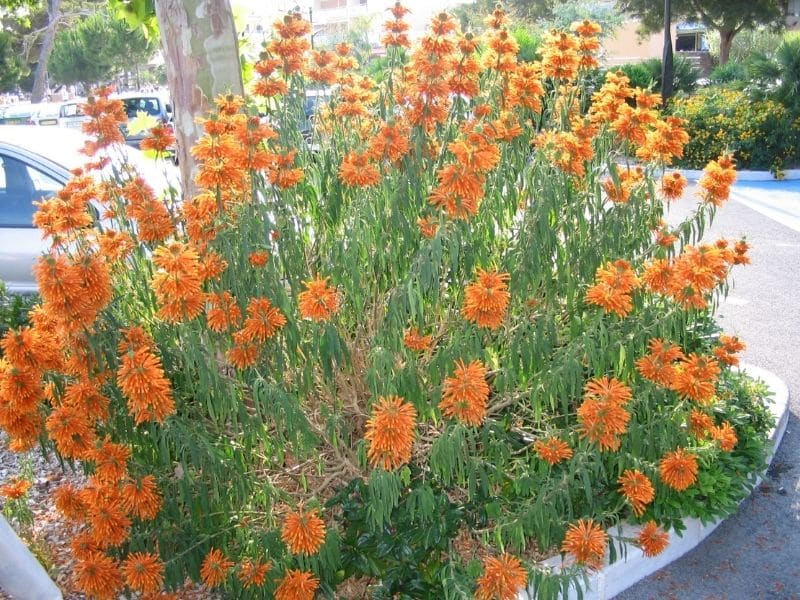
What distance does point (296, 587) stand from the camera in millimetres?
2635

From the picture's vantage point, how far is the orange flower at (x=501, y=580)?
252 cm

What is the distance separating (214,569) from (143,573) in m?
0.24

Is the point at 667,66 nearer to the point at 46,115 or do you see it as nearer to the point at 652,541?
the point at 652,541

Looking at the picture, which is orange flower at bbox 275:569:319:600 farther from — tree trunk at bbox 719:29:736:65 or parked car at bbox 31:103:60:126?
tree trunk at bbox 719:29:736:65

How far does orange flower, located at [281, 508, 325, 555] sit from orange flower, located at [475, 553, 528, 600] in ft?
1.76

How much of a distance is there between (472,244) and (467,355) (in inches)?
16.2

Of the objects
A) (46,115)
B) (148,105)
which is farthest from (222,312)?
(46,115)

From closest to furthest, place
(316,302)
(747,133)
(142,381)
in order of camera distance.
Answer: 1. (142,381)
2. (316,302)
3. (747,133)

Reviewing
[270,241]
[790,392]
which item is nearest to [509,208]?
[270,241]

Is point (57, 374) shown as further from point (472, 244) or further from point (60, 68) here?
point (60, 68)

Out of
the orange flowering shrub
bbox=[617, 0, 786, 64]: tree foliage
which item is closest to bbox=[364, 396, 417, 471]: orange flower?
the orange flowering shrub

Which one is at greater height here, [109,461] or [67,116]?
[67,116]

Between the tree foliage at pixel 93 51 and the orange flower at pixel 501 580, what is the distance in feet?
139

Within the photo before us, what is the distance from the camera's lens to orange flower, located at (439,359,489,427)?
2348 millimetres
